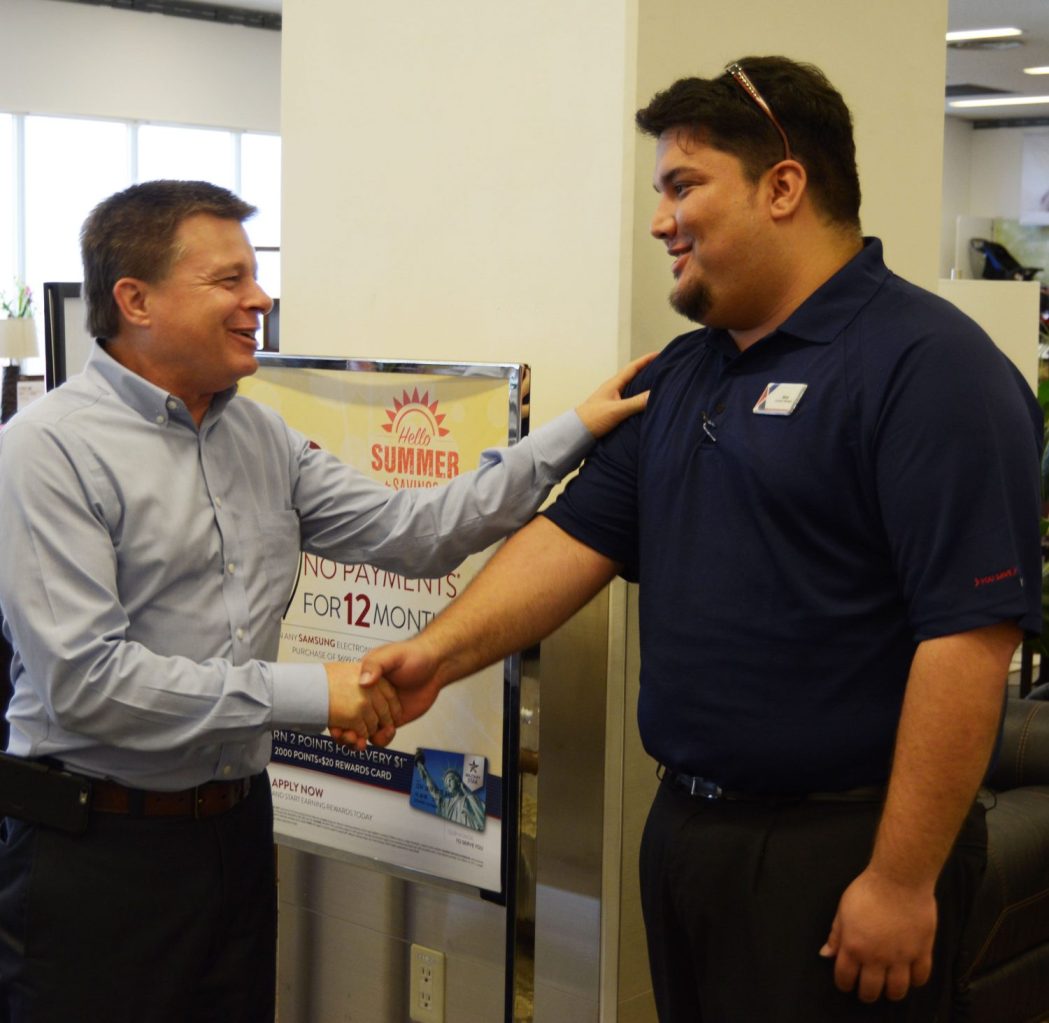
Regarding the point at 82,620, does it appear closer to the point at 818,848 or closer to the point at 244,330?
the point at 244,330

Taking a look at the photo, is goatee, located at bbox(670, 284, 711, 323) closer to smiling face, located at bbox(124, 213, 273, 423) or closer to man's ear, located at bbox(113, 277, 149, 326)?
smiling face, located at bbox(124, 213, 273, 423)

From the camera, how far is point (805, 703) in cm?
160

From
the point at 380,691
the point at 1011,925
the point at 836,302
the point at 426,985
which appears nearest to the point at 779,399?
the point at 836,302

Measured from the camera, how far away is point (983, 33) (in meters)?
10.2

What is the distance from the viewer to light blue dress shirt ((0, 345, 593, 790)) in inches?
68.6

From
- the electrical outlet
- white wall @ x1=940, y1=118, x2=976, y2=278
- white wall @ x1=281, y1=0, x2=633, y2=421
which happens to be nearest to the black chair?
white wall @ x1=940, y1=118, x2=976, y2=278

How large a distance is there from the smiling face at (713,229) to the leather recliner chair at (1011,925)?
167cm

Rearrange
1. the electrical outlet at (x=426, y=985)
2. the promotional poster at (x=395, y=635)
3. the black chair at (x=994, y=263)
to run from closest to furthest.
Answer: the promotional poster at (x=395, y=635), the electrical outlet at (x=426, y=985), the black chair at (x=994, y=263)

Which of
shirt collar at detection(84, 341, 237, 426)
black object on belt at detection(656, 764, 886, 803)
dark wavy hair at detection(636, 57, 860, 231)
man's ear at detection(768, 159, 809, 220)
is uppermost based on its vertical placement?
dark wavy hair at detection(636, 57, 860, 231)

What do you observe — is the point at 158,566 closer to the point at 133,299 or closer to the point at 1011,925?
the point at 133,299

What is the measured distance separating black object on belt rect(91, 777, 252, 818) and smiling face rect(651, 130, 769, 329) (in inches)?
36.5

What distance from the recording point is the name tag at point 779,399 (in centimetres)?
162

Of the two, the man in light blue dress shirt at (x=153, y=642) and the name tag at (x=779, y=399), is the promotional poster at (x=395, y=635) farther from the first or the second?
the name tag at (x=779, y=399)

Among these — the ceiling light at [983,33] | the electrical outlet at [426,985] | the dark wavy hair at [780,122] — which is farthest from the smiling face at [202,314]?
the ceiling light at [983,33]
